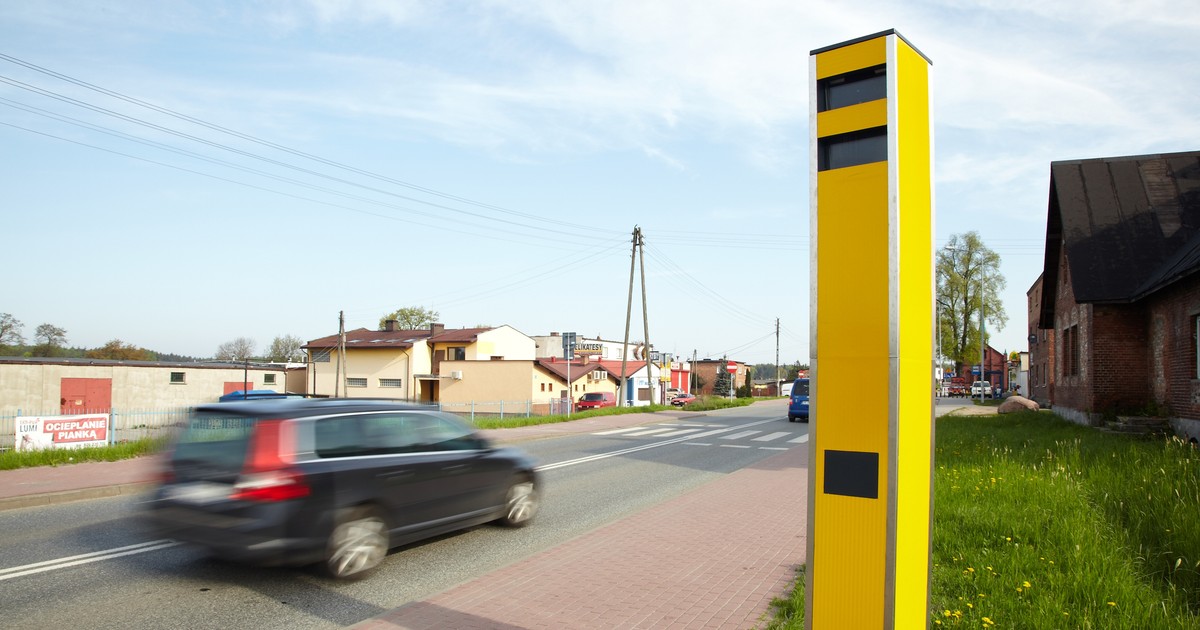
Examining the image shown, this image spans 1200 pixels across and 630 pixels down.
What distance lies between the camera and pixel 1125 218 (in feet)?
63.8

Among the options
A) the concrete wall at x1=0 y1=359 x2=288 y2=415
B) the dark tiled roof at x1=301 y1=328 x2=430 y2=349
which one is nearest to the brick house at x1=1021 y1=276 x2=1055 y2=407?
the concrete wall at x1=0 y1=359 x2=288 y2=415

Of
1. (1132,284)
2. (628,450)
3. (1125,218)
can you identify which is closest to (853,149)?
(628,450)

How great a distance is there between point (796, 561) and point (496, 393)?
48200mm

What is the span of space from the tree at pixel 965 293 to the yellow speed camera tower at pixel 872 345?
6601cm

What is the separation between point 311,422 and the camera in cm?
640

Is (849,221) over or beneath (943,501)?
over

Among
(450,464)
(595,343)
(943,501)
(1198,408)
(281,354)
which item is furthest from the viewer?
(595,343)

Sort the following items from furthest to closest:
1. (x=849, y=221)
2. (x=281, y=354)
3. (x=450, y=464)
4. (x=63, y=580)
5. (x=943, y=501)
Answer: (x=281, y=354)
(x=943, y=501)
(x=450, y=464)
(x=63, y=580)
(x=849, y=221)

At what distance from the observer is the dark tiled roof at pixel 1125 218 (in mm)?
17891

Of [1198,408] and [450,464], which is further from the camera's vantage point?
[1198,408]

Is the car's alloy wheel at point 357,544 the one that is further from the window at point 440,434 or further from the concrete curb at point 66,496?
the concrete curb at point 66,496

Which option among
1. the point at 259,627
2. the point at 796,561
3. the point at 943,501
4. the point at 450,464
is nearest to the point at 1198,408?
the point at 943,501

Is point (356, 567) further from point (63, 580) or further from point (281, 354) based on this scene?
point (281, 354)

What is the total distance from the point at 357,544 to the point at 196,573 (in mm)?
1412
